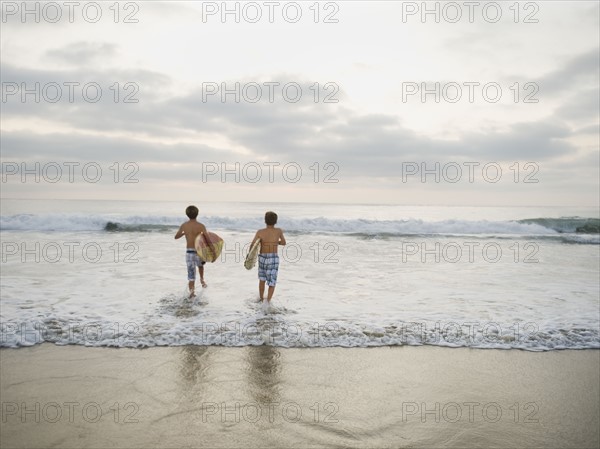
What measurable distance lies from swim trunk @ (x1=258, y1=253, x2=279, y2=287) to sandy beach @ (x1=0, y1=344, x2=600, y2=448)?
2.57 metres

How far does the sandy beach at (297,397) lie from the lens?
3561 millimetres

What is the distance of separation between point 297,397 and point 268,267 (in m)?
4.18

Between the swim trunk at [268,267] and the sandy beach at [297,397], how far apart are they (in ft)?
8.44

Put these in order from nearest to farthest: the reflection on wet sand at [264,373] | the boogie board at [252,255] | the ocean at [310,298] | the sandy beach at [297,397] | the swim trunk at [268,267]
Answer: the sandy beach at [297,397] → the reflection on wet sand at [264,373] → the ocean at [310,298] → the swim trunk at [268,267] → the boogie board at [252,255]

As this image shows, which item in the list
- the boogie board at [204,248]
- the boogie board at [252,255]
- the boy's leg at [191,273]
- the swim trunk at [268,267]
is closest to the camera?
the swim trunk at [268,267]

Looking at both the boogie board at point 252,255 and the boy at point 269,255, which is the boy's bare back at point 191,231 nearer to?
the boogie board at point 252,255

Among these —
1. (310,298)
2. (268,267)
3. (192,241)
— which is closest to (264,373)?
(268,267)

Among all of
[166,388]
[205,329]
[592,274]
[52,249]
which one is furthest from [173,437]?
[52,249]

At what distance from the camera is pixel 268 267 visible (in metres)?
8.32

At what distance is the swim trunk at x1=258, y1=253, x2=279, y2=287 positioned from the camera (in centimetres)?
831

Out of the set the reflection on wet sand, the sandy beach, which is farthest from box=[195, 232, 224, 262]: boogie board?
the reflection on wet sand

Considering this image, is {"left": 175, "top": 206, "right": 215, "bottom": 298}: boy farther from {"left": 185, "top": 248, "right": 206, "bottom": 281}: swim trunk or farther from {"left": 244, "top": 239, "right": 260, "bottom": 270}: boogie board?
{"left": 244, "top": 239, "right": 260, "bottom": 270}: boogie board

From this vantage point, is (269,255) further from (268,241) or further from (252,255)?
(252,255)

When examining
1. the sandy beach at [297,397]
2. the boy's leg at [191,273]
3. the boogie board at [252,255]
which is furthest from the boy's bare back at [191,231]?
the sandy beach at [297,397]
